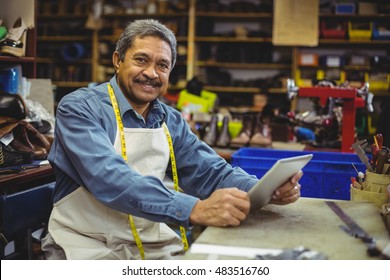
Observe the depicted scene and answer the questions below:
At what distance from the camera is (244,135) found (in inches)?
136

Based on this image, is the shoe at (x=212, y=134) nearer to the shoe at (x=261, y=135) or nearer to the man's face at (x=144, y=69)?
the shoe at (x=261, y=135)

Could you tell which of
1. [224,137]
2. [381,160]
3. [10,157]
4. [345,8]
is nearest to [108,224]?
[10,157]

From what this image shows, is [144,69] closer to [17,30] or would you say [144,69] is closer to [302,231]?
[302,231]

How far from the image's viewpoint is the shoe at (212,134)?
3.46 m

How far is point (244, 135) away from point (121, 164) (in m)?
2.05

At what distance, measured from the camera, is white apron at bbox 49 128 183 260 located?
1678mm

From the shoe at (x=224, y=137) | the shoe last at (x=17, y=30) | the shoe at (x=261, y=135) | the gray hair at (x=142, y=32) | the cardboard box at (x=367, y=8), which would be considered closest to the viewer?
the gray hair at (x=142, y=32)

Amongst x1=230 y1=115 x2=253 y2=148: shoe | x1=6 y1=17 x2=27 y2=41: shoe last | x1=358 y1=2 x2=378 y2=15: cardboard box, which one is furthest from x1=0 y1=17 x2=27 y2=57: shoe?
x1=358 y1=2 x2=378 y2=15: cardboard box

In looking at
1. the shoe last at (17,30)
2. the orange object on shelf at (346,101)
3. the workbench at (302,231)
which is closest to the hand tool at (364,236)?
the workbench at (302,231)

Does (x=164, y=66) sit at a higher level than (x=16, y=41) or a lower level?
lower

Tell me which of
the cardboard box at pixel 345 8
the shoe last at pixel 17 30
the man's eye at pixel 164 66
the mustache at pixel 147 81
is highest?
the cardboard box at pixel 345 8

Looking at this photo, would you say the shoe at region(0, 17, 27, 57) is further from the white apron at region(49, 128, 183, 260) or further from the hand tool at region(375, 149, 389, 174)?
the hand tool at region(375, 149, 389, 174)

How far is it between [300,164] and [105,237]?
709 mm

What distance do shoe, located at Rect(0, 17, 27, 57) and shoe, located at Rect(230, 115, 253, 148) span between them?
1.45 m
